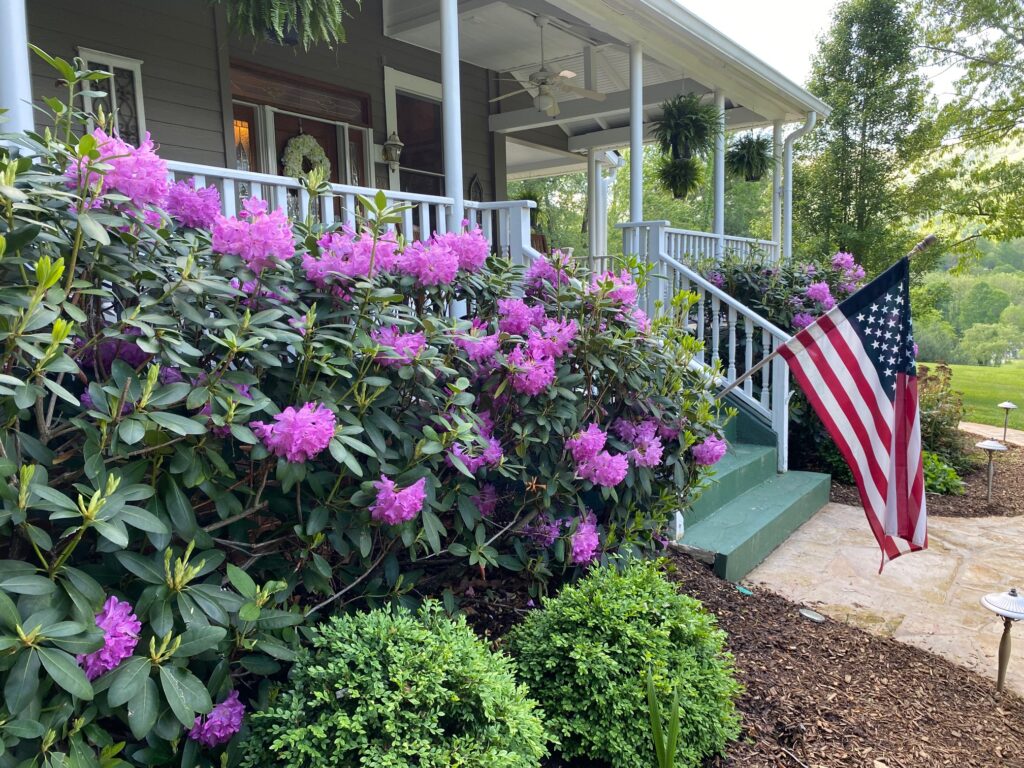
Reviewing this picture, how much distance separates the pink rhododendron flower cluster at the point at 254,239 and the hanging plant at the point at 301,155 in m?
4.33

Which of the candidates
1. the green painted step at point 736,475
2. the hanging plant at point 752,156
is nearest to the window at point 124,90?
the green painted step at point 736,475

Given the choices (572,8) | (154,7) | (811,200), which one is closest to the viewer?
(154,7)

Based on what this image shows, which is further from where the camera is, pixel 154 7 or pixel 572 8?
pixel 572 8

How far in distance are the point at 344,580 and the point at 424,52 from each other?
6439 millimetres

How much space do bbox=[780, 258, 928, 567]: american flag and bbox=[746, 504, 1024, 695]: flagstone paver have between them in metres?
0.54

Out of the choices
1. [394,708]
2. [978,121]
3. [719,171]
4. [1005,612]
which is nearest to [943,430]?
[719,171]

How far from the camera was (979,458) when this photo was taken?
724 centimetres

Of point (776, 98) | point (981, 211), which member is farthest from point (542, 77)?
point (981, 211)

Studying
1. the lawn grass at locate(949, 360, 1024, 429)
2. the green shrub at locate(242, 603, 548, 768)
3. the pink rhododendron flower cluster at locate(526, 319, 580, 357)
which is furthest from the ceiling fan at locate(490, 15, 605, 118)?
the lawn grass at locate(949, 360, 1024, 429)

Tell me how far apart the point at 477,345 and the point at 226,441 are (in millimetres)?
843

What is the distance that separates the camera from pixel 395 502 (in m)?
1.88

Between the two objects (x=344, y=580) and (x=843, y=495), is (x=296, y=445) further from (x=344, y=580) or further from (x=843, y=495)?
(x=843, y=495)

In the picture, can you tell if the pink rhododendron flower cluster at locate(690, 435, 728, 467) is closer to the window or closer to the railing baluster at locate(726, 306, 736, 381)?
the railing baluster at locate(726, 306, 736, 381)

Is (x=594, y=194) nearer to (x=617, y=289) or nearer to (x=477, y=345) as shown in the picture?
(x=617, y=289)
